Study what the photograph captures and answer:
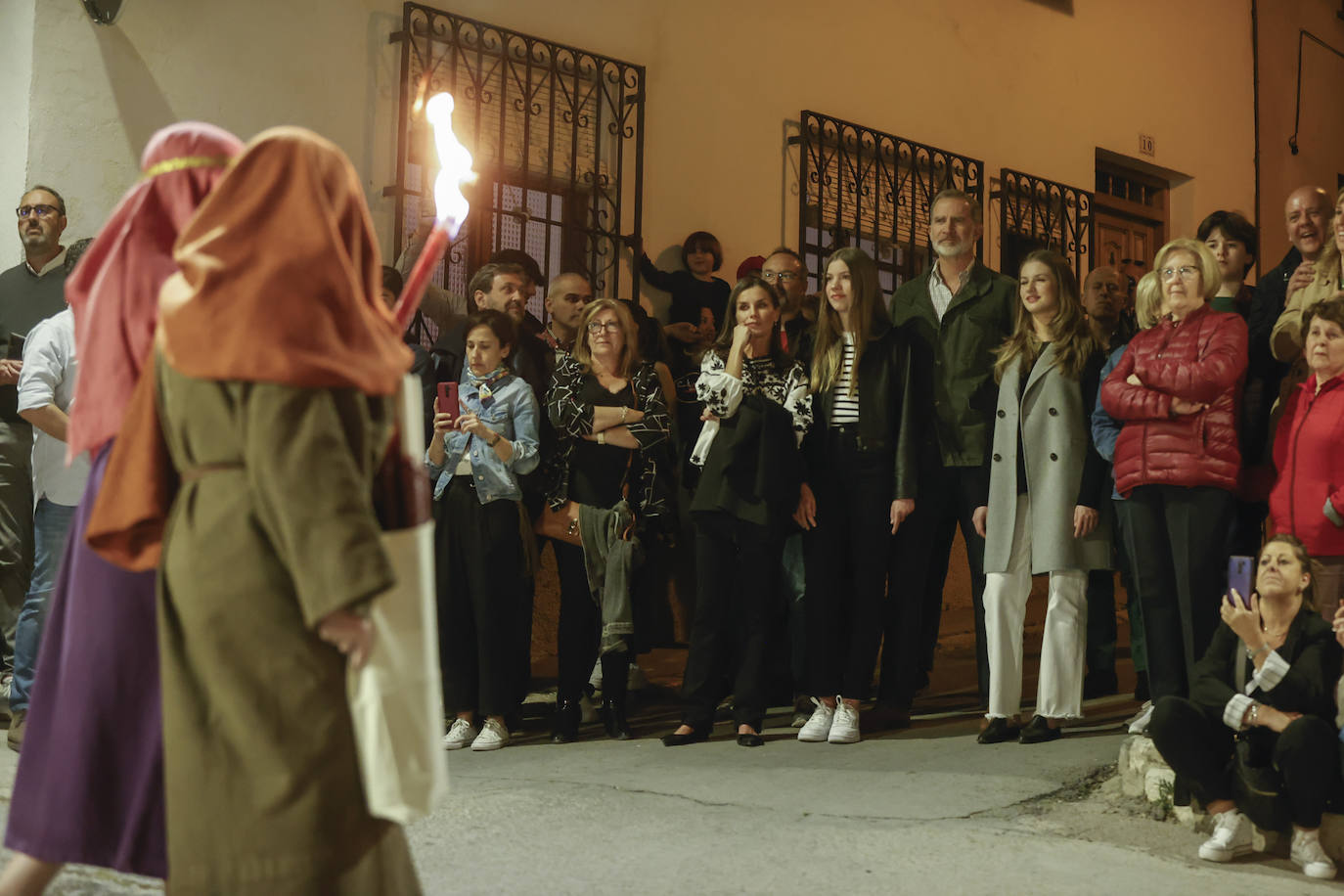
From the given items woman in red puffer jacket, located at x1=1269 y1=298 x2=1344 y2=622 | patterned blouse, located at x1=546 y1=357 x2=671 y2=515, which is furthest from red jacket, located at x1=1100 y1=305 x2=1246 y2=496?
patterned blouse, located at x1=546 y1=357 x2=671 y2=515

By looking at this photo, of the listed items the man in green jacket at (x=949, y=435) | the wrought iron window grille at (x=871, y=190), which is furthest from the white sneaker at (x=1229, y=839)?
the wrought iron window grille at (x=871, y=190)

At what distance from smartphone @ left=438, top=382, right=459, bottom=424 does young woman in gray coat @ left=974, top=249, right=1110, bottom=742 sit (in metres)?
2.24

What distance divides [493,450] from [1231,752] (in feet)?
10.2

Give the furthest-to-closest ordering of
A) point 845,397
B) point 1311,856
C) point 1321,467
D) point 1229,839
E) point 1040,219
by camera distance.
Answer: point 1040,219, point 845,397, point 1321,467, point 1229,839, point 1311,856

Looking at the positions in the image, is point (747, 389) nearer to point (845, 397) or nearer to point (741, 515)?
point (845, 397)

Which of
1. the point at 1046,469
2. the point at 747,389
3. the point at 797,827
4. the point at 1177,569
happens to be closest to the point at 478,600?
the point at 747,389

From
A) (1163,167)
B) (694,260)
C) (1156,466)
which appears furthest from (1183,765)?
(1163,167)

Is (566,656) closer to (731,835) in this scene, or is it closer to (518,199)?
(731,835)

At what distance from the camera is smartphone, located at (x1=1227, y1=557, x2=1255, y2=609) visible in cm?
476

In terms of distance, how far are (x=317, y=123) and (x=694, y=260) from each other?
2422mm

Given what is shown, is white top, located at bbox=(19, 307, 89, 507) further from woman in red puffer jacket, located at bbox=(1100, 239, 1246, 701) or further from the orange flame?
woman in red puffer jacket, located at bbox=(1100, 239, 1246, 701)

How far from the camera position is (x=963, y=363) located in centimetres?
650

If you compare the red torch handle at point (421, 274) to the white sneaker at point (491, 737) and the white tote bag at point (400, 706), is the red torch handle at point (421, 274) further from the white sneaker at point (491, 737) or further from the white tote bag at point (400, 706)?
the white sneaker at point (491, 737)

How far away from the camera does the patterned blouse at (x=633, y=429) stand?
6438 mm
